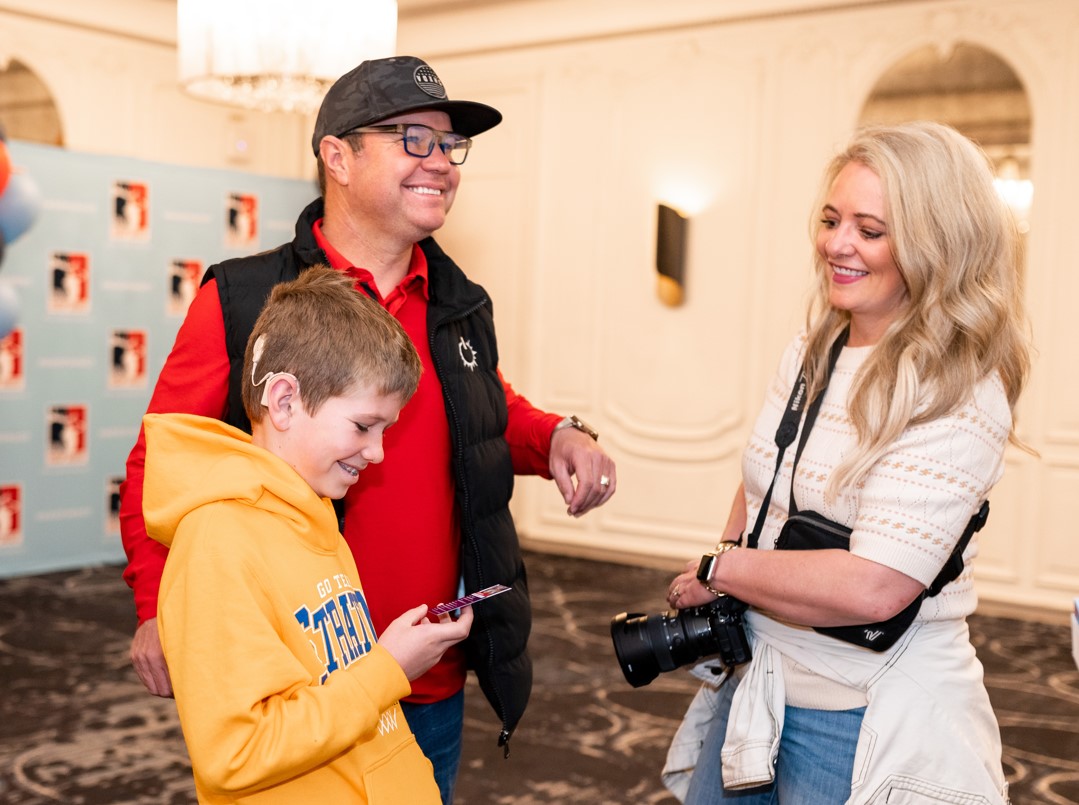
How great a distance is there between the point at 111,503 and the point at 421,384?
499 centimetres

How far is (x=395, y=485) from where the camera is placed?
1.80 metres

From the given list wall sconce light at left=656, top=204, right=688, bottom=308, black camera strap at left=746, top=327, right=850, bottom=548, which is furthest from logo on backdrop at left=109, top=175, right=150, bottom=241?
black camera strap at left=746, top=327, right=850, bottom=548

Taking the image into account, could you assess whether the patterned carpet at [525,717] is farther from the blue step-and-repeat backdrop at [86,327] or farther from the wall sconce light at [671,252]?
the wall sconce light at [671,252]

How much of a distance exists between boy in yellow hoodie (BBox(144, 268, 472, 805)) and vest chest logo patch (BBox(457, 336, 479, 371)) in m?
0.40

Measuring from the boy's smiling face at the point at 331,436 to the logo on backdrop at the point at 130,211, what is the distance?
206 inches

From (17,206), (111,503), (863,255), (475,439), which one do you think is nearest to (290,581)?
(475,439)

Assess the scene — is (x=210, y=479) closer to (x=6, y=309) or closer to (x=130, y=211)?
(x=6, y=309)

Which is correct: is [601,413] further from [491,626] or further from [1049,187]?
[491,626]

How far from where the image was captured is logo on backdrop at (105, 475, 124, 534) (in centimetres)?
622

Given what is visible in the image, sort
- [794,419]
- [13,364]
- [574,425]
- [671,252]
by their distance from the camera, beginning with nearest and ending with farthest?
[794,419]
[574,425]
[13,364]
[671,252]

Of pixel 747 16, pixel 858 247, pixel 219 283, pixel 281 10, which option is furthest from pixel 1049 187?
pixel 219 283

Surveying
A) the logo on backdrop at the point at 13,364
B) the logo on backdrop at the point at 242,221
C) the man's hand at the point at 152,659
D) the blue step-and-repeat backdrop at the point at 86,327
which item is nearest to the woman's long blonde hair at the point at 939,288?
the man's hand at the point at 152,659

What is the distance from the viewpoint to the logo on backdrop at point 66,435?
5.97m

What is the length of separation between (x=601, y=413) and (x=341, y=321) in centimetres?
574
